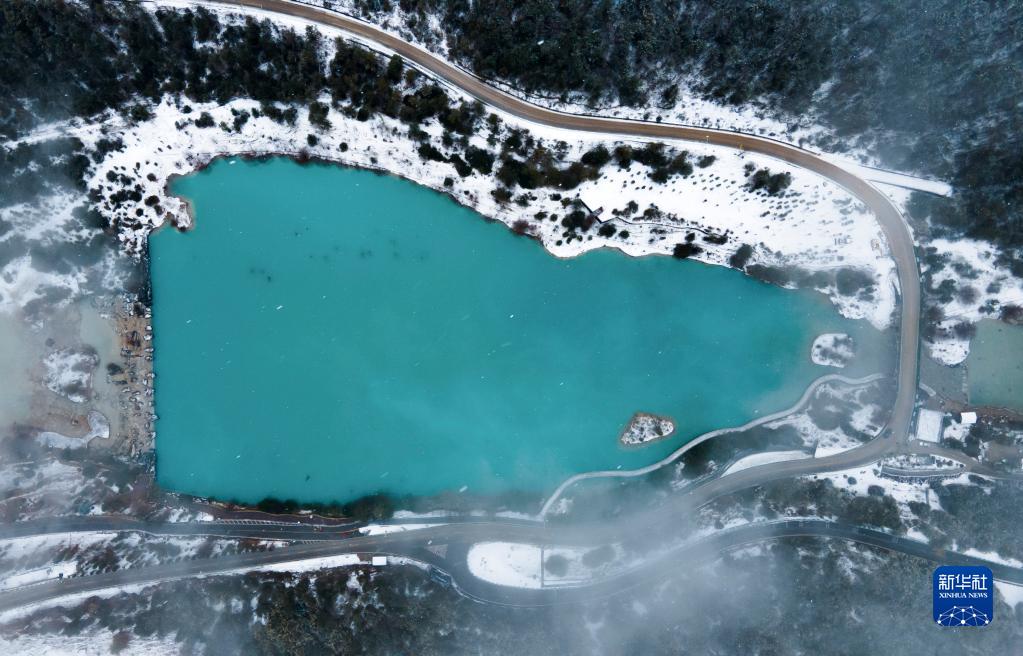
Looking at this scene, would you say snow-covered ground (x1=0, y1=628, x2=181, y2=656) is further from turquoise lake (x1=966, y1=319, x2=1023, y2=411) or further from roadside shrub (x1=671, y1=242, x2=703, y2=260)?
turquoise lake (x1=966, y1=319, x2=1023, y2=411)

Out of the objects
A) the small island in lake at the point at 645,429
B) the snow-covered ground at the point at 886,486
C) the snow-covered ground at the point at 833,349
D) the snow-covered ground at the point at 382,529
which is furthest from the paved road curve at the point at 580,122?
the snow-covered ground at the point at 382,529

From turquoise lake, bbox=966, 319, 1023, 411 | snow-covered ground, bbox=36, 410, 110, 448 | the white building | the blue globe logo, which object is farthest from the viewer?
snow-covered ground, bbox=36, 410, 110, 448

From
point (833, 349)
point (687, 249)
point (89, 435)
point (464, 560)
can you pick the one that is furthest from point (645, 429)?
point (89, 435)

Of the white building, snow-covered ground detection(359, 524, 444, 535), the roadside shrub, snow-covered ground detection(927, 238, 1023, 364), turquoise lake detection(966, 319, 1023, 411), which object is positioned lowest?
snow-covered ground detection(359, 524, 444, 535)

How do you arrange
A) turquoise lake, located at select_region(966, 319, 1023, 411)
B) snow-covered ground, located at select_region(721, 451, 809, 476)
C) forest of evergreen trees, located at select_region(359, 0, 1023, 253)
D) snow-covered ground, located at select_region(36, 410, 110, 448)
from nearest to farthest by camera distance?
forest of evergreen trees, located at select_region(359, 0, 1023, 253) < turquoise lake, located at select_region(966, 319, 1023, 411) < snow-covered ground, located at select_region(721, 451, 809, 476) < snow-covered ground, located at select_region(36, 410, 110, 448)

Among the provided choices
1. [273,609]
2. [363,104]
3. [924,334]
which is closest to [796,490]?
[924,334]

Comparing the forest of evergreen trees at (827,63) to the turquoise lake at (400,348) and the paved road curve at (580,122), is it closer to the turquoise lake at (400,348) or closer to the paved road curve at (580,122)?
the paved road curve at (580,122)

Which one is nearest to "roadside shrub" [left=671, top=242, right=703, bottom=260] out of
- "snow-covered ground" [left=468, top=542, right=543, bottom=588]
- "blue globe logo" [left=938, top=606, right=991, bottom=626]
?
"snow-covered ground" [left=468, top=542, right=543, bottom=588]
